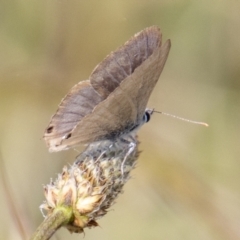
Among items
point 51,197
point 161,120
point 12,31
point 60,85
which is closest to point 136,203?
point 161,120

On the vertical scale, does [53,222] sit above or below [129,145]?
below

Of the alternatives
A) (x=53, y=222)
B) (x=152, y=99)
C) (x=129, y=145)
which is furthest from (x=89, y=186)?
(x=152, y=99)

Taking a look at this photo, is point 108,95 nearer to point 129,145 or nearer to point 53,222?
point 129,145

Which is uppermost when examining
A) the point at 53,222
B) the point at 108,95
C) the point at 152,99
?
the point at 152,99

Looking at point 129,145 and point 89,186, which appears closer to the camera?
point 89,186

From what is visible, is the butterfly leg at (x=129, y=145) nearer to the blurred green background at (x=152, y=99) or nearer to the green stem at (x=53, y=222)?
the green stem at (x=53, y=222)

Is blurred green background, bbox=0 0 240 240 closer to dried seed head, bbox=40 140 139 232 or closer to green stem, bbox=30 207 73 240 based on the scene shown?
dried seed head, bbox=40 140 139 232

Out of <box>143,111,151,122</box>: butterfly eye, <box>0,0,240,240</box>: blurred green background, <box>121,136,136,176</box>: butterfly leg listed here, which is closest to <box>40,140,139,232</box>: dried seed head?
<box>121,136,136,176</box>: butterfly leg
